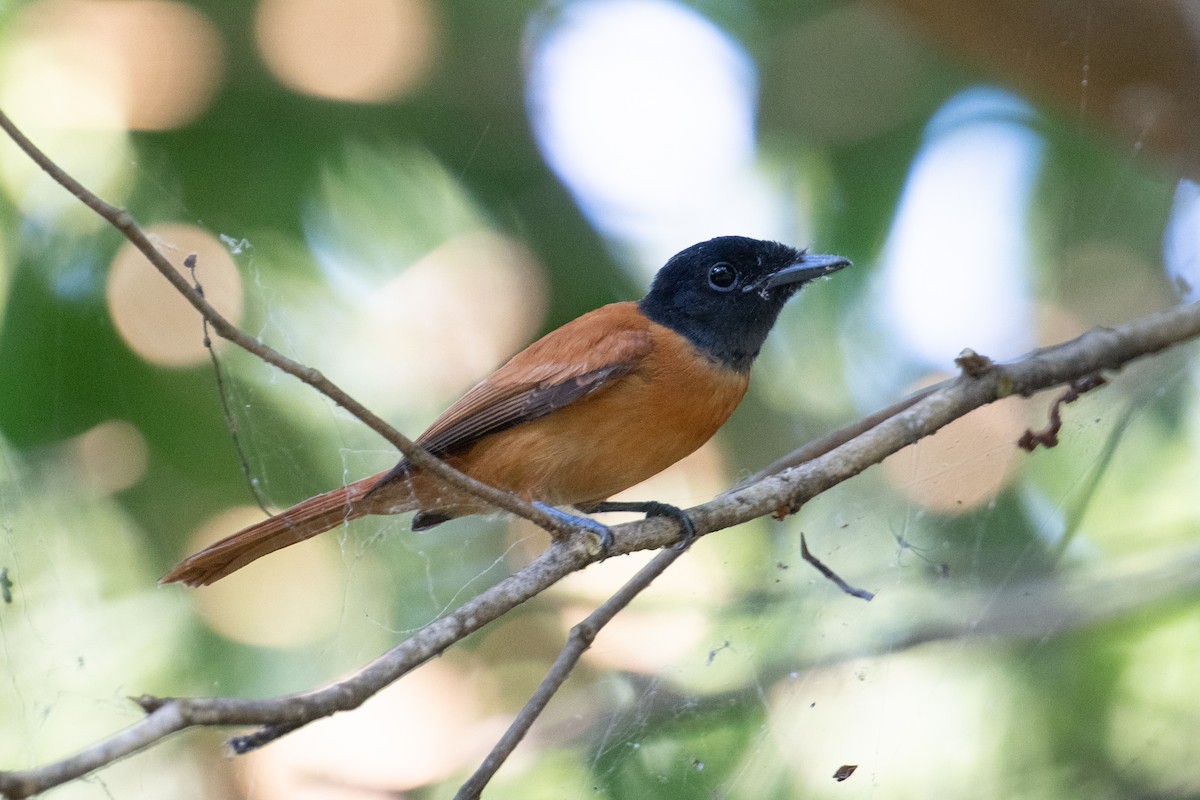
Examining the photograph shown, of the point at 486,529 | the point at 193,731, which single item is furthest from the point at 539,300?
the point at 193,731

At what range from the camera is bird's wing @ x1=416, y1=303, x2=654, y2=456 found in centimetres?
245

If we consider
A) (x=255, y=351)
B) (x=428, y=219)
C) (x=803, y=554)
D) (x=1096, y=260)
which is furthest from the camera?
(x=428, y=219)

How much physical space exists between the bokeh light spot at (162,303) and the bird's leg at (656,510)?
3.48 ft

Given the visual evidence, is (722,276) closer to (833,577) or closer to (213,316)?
(833,577)

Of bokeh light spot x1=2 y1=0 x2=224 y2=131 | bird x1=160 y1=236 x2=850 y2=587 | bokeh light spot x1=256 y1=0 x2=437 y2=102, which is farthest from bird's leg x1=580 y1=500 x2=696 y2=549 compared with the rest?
bokeh light spot x1=2 y1=0 x2=224 y2=131

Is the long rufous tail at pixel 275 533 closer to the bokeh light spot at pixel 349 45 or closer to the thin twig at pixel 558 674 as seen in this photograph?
the thin twig at pixel 558 674

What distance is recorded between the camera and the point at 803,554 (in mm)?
2486

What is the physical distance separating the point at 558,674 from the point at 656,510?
0.70 m

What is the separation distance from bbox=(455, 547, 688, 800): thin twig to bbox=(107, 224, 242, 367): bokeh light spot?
1189 millimetres

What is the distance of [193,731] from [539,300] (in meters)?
1.45

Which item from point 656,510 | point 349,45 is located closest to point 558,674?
point 656,510

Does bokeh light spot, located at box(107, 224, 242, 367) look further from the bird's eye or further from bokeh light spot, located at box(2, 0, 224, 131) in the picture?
the bird's eye

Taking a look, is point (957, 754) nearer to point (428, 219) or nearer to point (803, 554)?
point (803, 554)

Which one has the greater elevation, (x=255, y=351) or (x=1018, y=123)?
(x=255, y=351)
